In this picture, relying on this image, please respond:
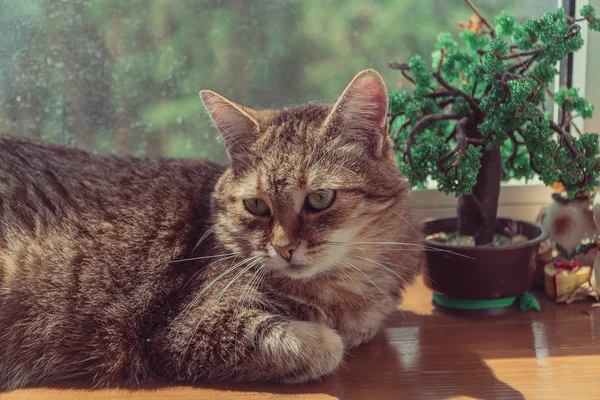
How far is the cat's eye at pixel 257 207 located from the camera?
4.57 ft

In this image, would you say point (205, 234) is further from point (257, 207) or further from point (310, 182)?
point (310, 182)

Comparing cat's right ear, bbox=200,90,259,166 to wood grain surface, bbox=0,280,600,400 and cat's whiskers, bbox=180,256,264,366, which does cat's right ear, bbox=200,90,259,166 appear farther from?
wood grain surface, bbox=0,280,600,400

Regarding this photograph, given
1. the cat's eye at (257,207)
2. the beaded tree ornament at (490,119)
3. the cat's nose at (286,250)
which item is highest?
the beaded tree ornament at (490,119)

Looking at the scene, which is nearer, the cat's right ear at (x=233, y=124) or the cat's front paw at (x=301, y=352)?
the cat's front paw at (x=301, y=352)

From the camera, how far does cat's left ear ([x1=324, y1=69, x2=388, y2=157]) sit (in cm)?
132

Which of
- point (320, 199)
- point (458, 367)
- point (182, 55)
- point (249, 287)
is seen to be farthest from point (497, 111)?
point (182, 55)

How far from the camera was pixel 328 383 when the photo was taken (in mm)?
1339

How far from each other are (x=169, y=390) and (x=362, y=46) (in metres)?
1.18

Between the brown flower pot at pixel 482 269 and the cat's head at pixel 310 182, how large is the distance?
0.72 ft

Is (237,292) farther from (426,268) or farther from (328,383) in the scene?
(426,268)

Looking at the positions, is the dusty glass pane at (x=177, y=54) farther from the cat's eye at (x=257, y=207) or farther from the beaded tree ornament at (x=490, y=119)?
the cat's eye at (x=257, y=207)

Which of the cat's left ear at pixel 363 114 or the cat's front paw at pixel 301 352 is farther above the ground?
the cat's left ear at pixel 363 114

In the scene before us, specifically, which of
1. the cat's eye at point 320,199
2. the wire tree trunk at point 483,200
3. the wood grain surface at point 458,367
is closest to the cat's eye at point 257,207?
the cat's eye at point 320,199

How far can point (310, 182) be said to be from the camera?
4.38 ft
